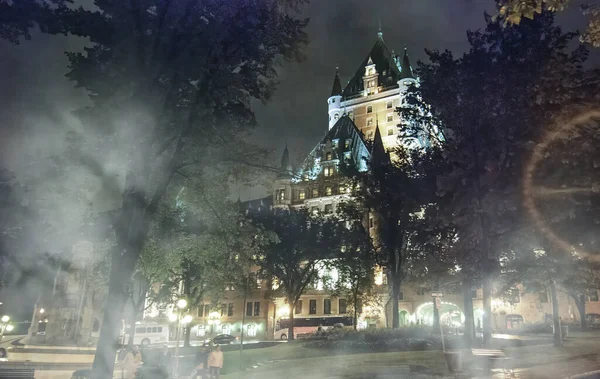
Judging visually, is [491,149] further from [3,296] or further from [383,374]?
[3,296]

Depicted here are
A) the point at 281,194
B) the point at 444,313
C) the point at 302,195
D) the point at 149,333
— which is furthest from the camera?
the point at 302,195

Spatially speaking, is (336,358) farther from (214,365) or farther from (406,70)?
(406,70)

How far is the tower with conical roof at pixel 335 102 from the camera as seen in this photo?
362 feet

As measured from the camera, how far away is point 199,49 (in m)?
14.2

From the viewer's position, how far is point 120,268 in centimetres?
1389

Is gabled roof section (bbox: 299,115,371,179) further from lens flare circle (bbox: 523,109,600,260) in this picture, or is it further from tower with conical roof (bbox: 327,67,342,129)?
lens flare circle (bbox: 523,109,600,260)

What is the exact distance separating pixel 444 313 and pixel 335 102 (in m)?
65.1

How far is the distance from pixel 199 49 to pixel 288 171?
204 inches

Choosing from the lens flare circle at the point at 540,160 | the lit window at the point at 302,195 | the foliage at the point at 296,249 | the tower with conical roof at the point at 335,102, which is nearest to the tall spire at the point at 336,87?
the tower with conical roof at the point at 335,102

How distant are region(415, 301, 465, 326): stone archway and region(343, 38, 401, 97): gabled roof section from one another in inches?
2332

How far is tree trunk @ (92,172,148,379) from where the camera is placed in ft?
42.2

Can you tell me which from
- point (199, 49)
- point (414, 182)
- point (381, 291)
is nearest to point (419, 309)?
point (381, 291)

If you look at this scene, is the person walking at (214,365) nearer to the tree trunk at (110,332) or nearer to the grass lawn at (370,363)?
the grass lawn at (370,363)

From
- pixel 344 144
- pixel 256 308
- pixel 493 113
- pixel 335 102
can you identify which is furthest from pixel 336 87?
pixel 493 113
